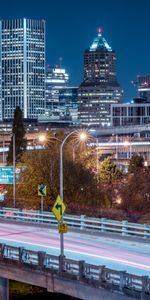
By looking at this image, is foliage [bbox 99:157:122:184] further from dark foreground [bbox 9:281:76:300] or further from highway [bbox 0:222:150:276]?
dark foreground [bbox 9:281:76:300]

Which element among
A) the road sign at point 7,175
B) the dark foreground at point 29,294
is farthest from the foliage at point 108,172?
the dark foreground at point 29,294

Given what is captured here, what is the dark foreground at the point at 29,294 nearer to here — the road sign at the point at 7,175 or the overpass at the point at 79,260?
the overpass at the point at 79,260

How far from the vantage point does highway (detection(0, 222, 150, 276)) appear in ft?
108

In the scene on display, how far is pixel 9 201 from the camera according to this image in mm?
66125

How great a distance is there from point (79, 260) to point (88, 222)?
17.4 m

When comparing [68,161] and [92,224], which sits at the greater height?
[68,161]

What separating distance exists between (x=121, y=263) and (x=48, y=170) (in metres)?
29.9

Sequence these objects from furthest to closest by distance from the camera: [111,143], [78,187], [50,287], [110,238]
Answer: [111,143], [78,187], [110,238], [50,287]

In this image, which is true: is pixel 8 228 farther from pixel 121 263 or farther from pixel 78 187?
pixel 121 263

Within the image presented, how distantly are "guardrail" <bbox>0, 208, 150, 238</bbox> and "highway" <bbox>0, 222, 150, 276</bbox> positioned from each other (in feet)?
2.11

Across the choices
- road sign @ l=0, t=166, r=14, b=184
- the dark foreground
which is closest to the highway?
the dark foreground

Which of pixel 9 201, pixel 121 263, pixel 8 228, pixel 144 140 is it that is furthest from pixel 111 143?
pixel 121 263

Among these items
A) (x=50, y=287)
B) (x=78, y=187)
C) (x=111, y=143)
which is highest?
(x=111, y=143)

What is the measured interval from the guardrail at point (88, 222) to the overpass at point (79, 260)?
0.28 feet
